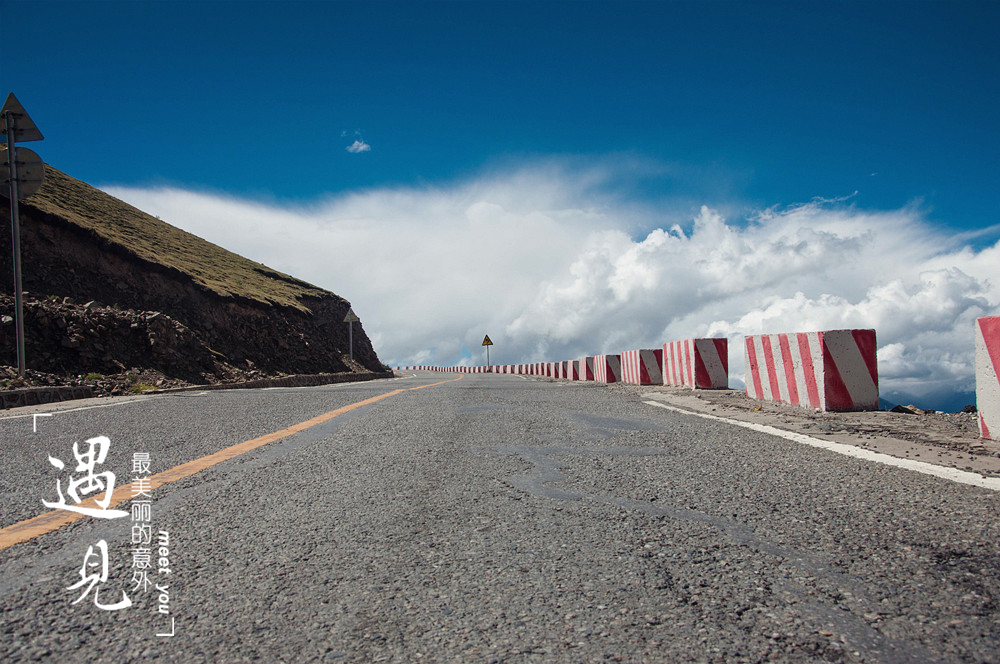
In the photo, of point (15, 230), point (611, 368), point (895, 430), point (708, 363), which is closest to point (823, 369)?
point (895, 430)

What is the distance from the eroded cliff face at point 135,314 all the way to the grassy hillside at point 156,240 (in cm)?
60

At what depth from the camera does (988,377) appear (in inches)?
205

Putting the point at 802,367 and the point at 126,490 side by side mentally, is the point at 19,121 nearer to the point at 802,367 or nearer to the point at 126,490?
the point at 126,490

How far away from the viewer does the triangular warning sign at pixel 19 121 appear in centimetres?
1327

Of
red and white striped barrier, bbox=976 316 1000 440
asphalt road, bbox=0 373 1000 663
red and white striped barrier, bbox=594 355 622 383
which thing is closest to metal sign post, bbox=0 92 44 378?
asphalt road, bbox=0 373 1000 663

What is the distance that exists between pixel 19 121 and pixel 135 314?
19.3 feet

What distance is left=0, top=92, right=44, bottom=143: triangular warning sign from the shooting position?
13.3 meters

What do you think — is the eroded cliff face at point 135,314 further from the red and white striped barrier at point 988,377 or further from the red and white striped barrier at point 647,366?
the red and white striped barrier at point 988,377

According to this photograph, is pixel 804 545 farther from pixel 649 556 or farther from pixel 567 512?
pixel 567 512

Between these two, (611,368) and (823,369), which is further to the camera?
(611,368)

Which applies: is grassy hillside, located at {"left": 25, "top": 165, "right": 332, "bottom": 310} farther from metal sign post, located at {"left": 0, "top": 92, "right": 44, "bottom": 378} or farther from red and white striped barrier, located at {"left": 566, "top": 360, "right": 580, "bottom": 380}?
red and white striped barrier, located at {"left": 566, "top": 360, "right": 580, "bottom": 380}

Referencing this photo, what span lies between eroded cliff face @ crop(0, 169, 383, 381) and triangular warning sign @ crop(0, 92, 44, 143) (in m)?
4.08

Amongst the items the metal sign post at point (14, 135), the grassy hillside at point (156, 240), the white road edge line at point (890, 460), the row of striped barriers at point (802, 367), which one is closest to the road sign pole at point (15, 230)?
the metal sign post at point (14, 135)

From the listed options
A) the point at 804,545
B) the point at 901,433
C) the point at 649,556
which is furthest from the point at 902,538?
the point at 901,433
